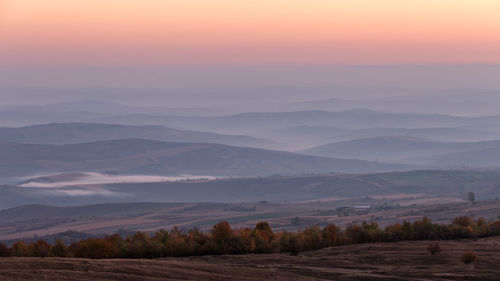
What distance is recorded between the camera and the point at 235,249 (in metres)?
55.8

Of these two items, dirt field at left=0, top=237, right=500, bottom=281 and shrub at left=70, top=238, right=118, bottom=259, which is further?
shrub at left=70, top=238, right=118, bottom=259

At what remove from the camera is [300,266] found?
46781mm

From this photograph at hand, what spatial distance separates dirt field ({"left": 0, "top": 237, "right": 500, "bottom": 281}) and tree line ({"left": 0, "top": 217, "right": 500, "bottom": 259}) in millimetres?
3288

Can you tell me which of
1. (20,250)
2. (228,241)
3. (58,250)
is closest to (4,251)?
(20,250)

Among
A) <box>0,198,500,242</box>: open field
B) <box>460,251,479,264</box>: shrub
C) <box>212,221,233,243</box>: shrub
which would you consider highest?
<box>0,198,500,242</box>: open field

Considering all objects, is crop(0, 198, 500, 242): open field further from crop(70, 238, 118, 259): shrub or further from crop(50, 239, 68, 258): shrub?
crop(50, 239, 68, 258): shrub

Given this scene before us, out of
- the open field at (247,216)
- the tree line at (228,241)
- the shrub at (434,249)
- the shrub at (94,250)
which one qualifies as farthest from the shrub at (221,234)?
the open field at (247,216)

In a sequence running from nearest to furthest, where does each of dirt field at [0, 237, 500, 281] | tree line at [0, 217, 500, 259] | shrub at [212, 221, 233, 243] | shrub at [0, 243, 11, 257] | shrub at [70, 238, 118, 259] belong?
dirt field at [0, 237, 500, 281] < shrub at [70, 238, 118, 259] < tree line at [0, 217, 500, 259] < shrub at [0, 243, 11, 257] < shrub at [212, 221, 233, 243]

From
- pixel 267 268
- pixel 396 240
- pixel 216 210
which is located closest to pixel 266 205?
pixel 216 210

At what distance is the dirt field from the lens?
1547 inches

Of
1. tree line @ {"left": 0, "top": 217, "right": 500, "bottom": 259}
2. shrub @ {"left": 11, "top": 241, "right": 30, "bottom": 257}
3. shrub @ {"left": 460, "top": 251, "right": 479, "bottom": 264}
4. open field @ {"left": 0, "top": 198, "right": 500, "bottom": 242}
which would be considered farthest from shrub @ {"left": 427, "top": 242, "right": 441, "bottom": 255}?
open field @ {"left": 0, "top": 198, "right": 500, "bottom": 242}

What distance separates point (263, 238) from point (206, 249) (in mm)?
4710

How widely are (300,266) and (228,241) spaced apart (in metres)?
10.5

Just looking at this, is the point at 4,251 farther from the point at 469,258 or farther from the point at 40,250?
the point at 469,258
